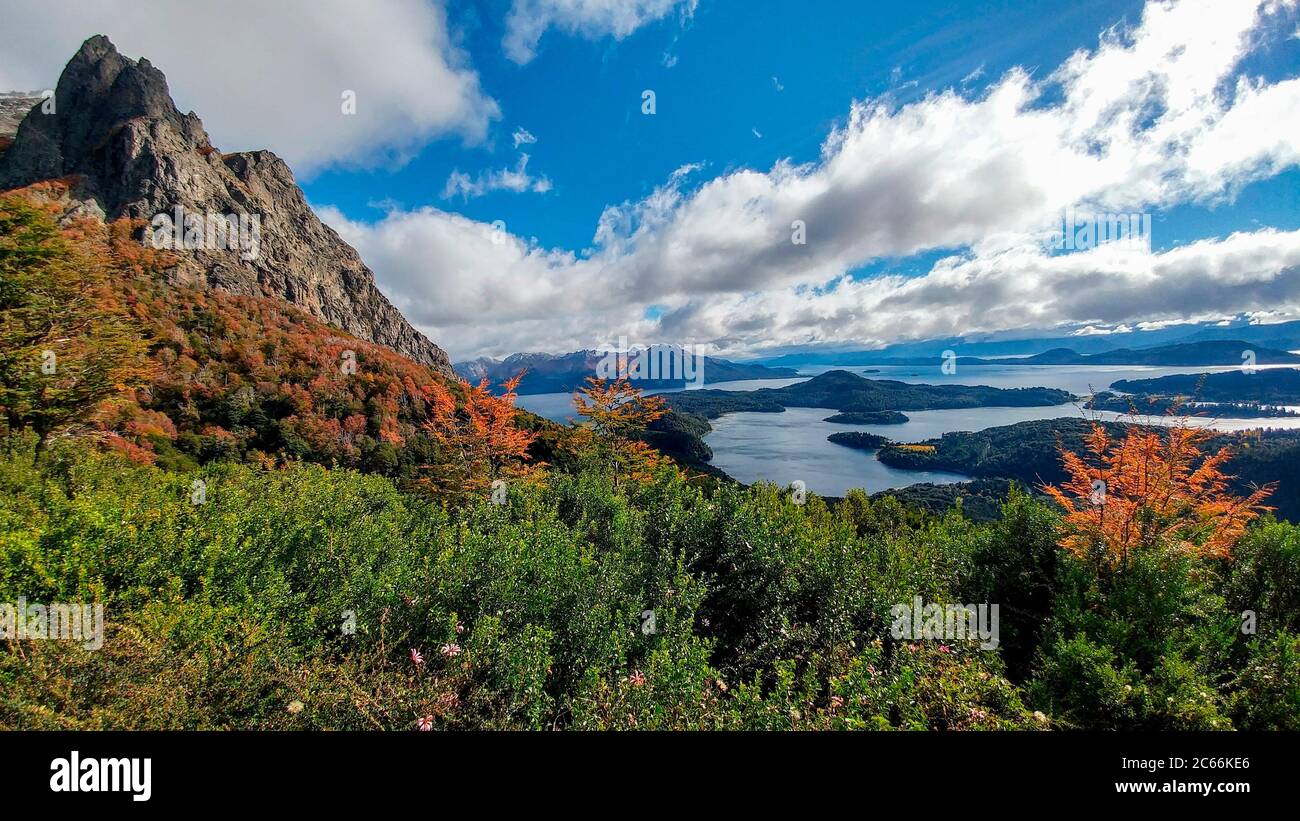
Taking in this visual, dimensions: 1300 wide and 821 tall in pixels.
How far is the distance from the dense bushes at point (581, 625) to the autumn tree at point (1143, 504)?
374 mm

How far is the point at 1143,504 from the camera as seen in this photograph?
6184 mm

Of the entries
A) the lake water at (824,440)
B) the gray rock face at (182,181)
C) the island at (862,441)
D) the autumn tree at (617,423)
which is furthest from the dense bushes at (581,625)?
the island at (862,441)

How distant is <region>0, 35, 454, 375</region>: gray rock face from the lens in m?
59.7

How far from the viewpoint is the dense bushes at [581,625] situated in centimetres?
317

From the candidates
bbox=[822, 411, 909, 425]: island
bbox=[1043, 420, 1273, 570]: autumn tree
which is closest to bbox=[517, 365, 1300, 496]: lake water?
bbox=[822, 411, 909, 425]: island

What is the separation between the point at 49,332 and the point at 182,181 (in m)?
79.1

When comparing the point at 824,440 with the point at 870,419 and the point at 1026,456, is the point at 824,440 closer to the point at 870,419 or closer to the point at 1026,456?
the point at 870,419

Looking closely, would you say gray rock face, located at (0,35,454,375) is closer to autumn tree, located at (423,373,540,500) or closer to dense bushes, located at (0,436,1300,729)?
autumn tree, located at (423,373,540,500)

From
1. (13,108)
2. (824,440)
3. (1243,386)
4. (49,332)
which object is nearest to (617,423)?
(49,332)

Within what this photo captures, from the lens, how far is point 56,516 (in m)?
4.36

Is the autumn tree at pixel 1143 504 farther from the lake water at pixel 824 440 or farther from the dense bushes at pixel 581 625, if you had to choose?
the lake water at pixel 824 440

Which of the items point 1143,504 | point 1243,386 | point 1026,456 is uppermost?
point 1243,386
